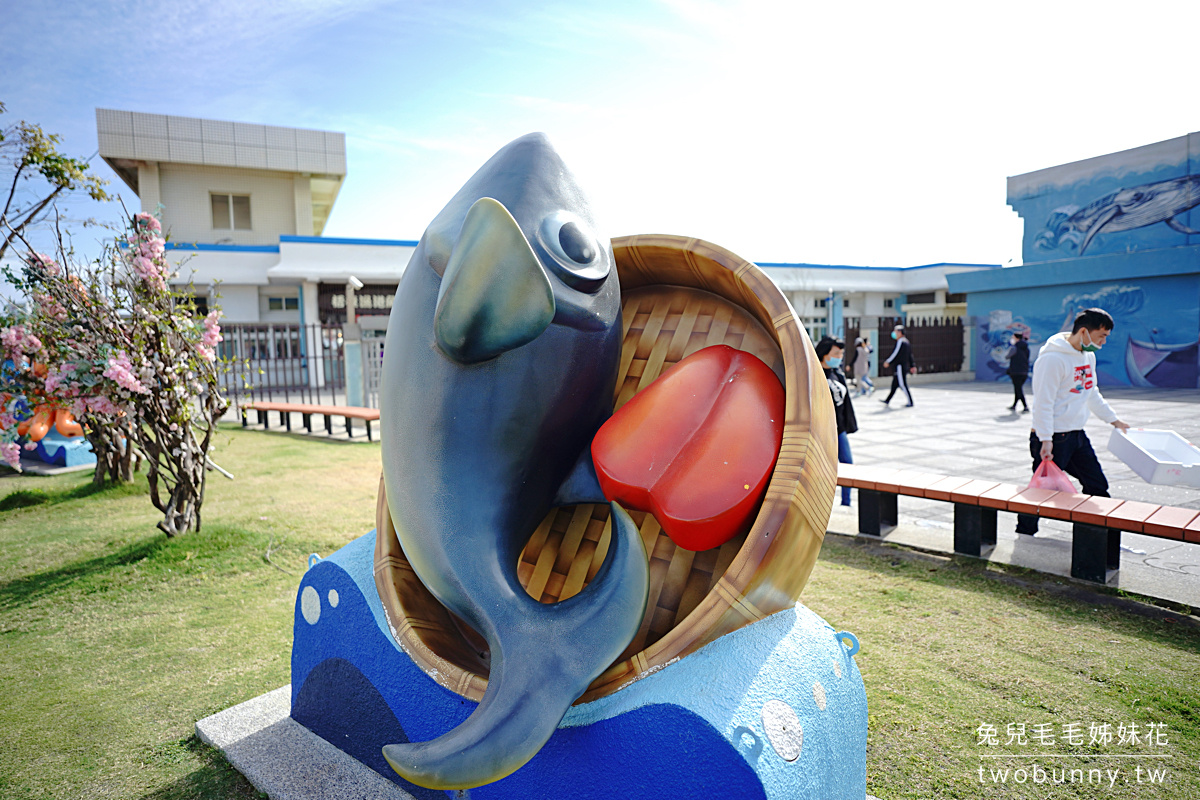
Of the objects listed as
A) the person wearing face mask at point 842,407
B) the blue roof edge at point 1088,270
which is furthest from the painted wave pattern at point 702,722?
the blue roof edge at point 1088,270

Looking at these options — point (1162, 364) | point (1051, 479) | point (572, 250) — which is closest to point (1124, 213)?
point (1162, 364)

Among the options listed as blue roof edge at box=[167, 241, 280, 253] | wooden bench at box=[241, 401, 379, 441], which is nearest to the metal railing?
wooden bench at box=[241, 401, 379, 441]

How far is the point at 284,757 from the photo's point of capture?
101 inches

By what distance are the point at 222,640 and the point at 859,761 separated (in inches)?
129

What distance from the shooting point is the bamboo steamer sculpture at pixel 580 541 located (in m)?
1.65

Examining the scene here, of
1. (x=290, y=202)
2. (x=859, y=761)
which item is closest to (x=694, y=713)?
(x=859, y=761)

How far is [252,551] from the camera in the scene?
16.7 ft

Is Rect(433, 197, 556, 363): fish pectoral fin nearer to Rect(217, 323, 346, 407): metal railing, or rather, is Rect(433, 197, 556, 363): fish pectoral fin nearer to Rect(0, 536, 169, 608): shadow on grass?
Rect(0, 536, 169, 608): shadow on grass

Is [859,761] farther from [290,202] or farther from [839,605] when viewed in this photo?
[290,202]

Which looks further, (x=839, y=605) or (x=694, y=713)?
(x=839, y=605)

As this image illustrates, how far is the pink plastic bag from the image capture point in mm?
4695

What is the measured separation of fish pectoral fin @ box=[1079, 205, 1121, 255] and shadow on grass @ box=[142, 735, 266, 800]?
22.6 metres

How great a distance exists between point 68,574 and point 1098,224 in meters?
22.8

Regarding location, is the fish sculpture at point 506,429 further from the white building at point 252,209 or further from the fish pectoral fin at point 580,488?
the white building at point 252,209
